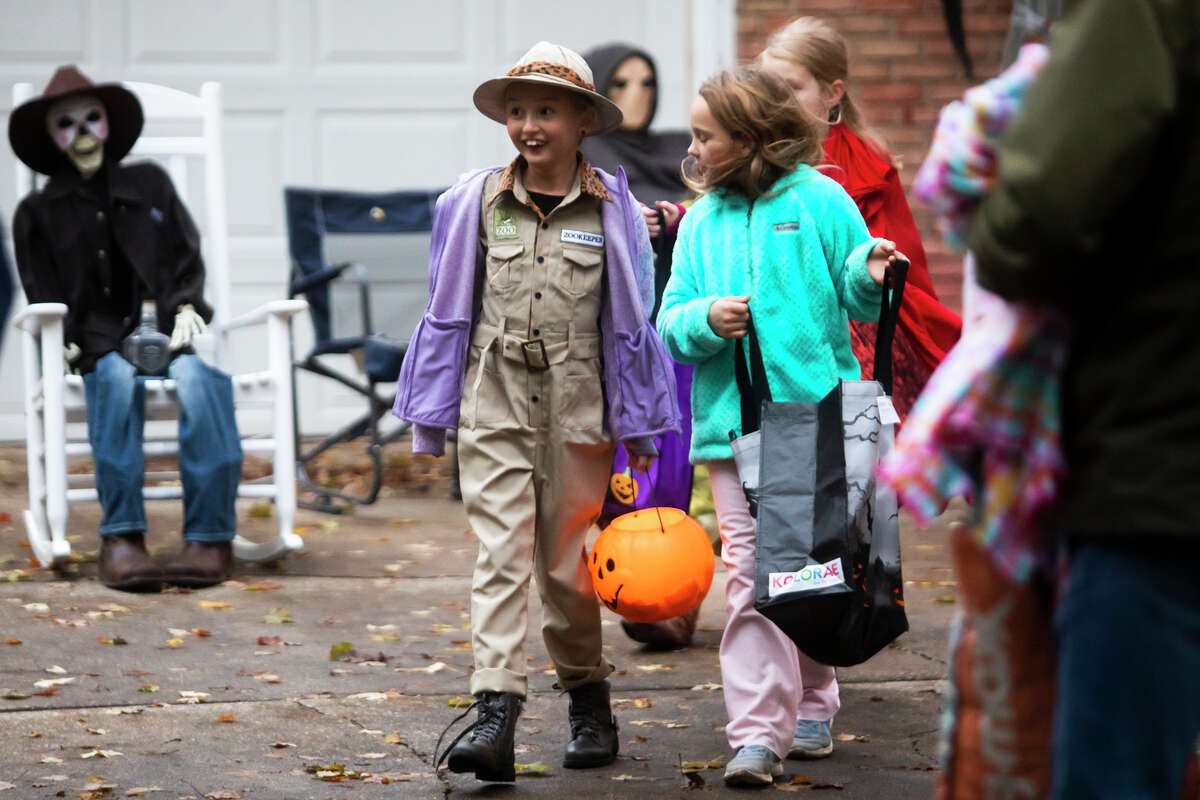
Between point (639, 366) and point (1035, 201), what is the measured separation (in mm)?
2232

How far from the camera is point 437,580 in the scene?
616 cm

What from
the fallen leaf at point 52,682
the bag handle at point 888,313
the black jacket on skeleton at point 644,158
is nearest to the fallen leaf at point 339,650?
the fallen leaf at point 52,682

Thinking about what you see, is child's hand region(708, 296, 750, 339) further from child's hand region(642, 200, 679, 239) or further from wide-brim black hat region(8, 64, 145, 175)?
wide-brim black hat region(8, 64, 145, 175)

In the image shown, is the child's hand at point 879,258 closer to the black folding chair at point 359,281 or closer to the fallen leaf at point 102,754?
the fallen leaf at point 102,754

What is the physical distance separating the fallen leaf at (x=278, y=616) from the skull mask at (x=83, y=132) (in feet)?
6.17

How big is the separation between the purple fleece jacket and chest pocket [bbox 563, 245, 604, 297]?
0.10 feet

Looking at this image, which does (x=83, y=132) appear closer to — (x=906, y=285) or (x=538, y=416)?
(x=538, y=416)

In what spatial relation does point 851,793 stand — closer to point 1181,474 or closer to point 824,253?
point 824,253

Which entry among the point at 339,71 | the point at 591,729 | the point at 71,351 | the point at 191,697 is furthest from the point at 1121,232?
the point at 339,71

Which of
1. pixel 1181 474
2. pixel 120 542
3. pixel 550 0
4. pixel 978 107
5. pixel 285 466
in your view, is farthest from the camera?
pixel 550 0

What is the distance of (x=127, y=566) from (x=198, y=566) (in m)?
0.25

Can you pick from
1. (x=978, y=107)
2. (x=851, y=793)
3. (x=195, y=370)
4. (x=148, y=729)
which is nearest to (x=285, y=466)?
(x=195, y=370)

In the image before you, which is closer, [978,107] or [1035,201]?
[1035,201]

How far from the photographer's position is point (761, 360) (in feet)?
12.6
